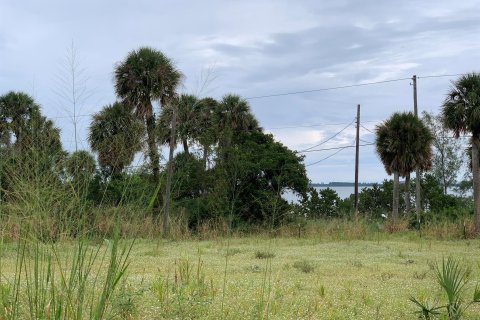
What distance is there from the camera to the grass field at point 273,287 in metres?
4.51

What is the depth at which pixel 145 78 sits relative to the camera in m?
→ 24.1

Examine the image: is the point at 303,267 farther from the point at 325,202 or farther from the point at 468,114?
the point at 325,202

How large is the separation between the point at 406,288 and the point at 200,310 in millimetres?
3375

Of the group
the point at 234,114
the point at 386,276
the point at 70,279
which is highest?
the point at 234,114

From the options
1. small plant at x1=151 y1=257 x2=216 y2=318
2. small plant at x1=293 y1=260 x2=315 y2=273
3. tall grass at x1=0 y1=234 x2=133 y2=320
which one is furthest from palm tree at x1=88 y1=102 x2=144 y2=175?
small plant at x1=293 y1=260 x2=315 y2=273

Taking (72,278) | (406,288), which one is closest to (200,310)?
(72,278)

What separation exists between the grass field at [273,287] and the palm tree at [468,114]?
869 centimetres

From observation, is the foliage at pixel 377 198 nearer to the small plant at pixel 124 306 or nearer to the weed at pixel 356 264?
the weed at pixel 356 264

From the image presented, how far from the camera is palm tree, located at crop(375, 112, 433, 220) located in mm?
24141

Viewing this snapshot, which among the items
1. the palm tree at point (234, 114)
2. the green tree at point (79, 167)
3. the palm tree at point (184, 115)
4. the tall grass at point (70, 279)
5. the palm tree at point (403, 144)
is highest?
the palm tree at point (234, 114)

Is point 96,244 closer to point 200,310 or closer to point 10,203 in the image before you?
point 10,203

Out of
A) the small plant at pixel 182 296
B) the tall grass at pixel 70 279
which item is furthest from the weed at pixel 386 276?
the tall grass at pixel 70 279

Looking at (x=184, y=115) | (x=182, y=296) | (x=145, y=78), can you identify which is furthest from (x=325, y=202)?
(x=184, y=115)

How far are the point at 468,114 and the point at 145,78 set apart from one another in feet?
41.7
